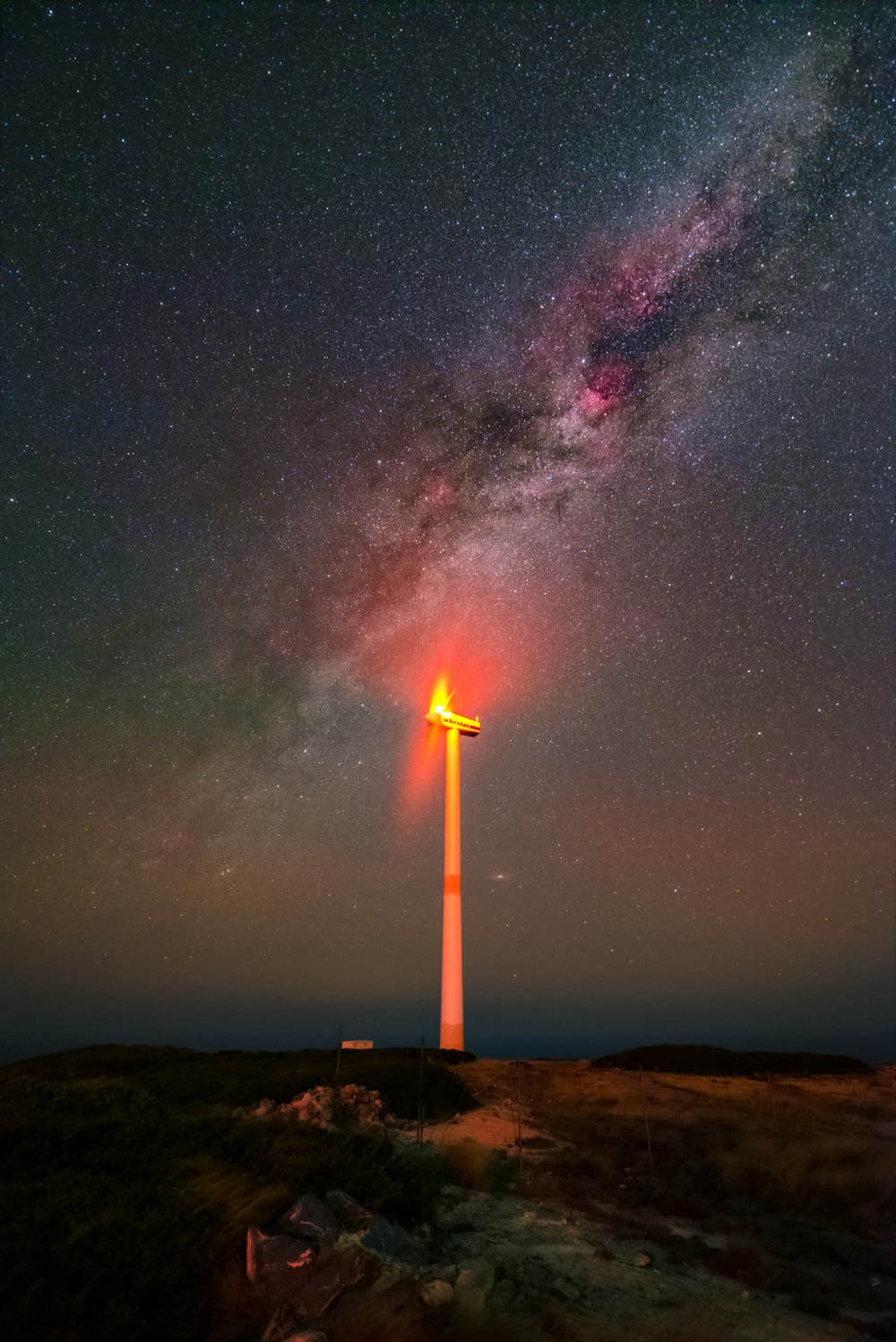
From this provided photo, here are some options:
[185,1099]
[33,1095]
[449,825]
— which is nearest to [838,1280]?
[33,1095]

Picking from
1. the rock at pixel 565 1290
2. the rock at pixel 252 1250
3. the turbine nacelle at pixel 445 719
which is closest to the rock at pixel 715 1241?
the rock at pixel 565 1290

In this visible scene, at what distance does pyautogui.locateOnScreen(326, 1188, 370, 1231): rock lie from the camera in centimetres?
1114

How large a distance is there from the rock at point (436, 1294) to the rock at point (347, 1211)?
2.01 meters

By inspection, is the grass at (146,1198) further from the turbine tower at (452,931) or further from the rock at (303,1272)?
the turbine tower at (452,931)

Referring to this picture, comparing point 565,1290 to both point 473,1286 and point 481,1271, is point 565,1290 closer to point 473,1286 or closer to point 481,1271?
point 481,1271

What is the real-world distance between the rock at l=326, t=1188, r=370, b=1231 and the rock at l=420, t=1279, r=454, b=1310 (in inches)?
79.2

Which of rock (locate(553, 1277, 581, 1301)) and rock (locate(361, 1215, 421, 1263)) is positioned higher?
rock (locate(361, 1215, 421, 1263))

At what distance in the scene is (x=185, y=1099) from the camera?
2420 centimetres

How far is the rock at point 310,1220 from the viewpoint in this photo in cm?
1053

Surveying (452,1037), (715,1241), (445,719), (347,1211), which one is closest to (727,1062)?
(452,1037)

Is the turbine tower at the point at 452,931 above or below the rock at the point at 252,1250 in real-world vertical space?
above

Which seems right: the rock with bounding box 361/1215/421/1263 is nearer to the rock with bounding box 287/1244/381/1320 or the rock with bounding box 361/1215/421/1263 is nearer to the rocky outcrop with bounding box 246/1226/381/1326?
the rock with bounding box 287/1244/381/1320

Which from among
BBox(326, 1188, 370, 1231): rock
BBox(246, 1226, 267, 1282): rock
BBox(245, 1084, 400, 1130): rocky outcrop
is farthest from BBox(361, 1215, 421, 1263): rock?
BBox(245, 1084, 400, 1130): rocky outcrop

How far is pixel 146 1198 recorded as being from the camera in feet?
38.2
